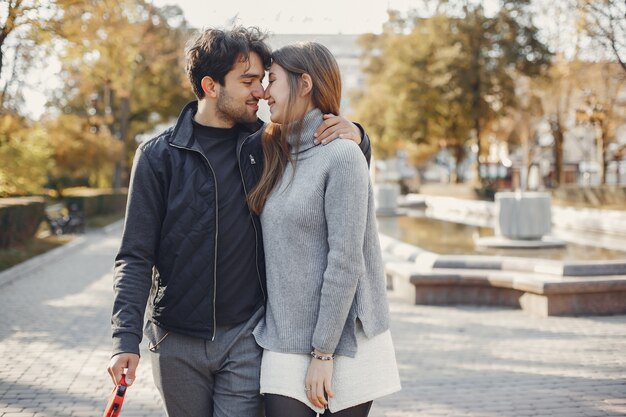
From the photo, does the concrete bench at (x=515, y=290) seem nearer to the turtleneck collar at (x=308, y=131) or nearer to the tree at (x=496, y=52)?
the turtleneck collar at (x=308, y=131)

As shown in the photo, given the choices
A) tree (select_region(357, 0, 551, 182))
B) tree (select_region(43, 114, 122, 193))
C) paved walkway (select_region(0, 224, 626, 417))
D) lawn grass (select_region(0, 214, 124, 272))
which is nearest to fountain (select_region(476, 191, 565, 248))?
paved walkway (select_region(0, 224, 626, 417))

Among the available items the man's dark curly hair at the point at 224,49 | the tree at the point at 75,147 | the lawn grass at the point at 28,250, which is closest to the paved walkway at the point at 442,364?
the man's dark curly hair at the point at 224,49

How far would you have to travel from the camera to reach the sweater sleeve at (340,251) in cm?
267

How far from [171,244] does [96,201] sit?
29714mm

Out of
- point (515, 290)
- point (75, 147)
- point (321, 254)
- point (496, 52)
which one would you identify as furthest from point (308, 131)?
point (496, 52)

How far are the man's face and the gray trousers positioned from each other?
78 cm

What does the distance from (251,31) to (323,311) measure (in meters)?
1.15

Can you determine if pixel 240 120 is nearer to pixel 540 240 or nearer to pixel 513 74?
pixel 540 240

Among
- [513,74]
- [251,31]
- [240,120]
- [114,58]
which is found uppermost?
[513,74]

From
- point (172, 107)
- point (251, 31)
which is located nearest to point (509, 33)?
point (172, 107)

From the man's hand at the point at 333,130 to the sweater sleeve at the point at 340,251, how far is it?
14 centimetres

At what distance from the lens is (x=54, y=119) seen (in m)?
30.7

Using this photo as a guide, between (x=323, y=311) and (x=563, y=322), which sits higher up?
(x=323, y=311)

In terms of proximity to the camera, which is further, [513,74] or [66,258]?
[513,74]
